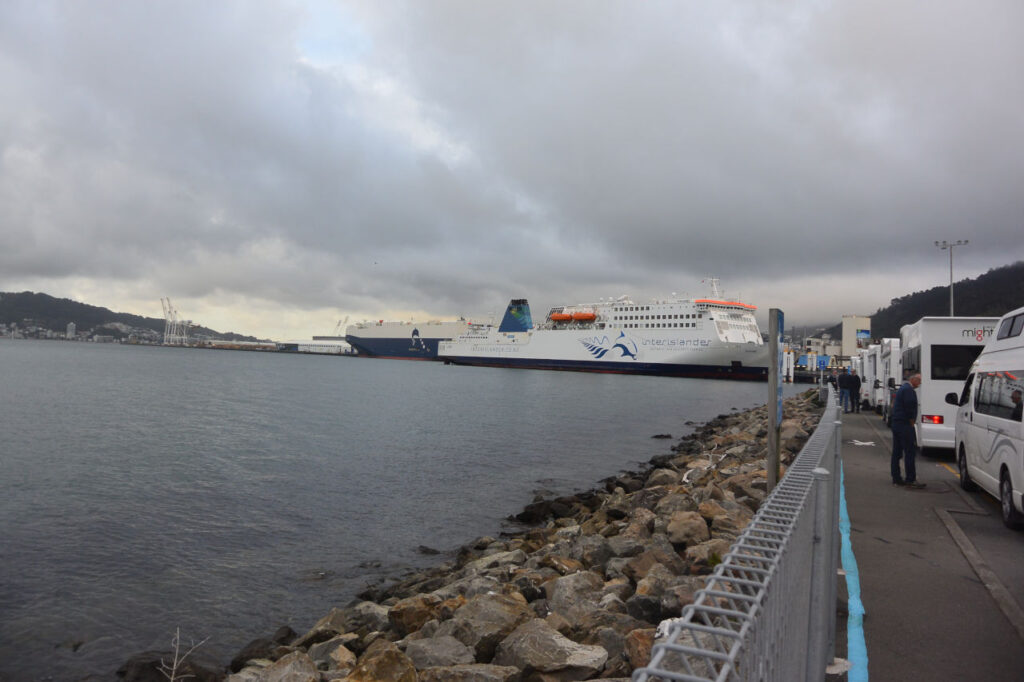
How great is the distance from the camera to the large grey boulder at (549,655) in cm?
361

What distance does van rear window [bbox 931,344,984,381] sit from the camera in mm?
9898

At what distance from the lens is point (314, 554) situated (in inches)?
346

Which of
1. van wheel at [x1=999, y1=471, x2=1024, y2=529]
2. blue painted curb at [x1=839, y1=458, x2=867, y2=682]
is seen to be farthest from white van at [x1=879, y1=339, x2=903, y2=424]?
blue painted curb at [x1=839, y1=458, x2=867, y2=682]

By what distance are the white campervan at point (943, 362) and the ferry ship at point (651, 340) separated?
166ft

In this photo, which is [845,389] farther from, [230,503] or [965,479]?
[230,503]

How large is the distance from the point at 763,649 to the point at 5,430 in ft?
80.0

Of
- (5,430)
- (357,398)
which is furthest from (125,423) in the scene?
(357,398)

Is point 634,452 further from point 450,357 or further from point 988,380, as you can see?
point 450,357

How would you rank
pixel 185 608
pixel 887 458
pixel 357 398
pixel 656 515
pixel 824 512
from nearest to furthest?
pixel 824 512 < pixel 185 608 < pixel 656 515 < pixel 887 458 < pixel 357 398

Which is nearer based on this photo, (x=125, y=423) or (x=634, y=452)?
(x=634, y=452)

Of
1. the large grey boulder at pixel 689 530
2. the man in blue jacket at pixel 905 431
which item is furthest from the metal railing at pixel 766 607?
the man in blue jacket at pixel 905 431

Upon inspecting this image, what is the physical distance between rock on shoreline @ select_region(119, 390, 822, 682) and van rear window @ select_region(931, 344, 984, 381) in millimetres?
4140

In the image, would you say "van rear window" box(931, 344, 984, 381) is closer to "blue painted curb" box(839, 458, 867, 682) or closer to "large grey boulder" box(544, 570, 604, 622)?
"blue painted curb" box(839, 458, 867, 682)

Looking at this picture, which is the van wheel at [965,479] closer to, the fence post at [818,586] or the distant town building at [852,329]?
the fence post at [818,586]
